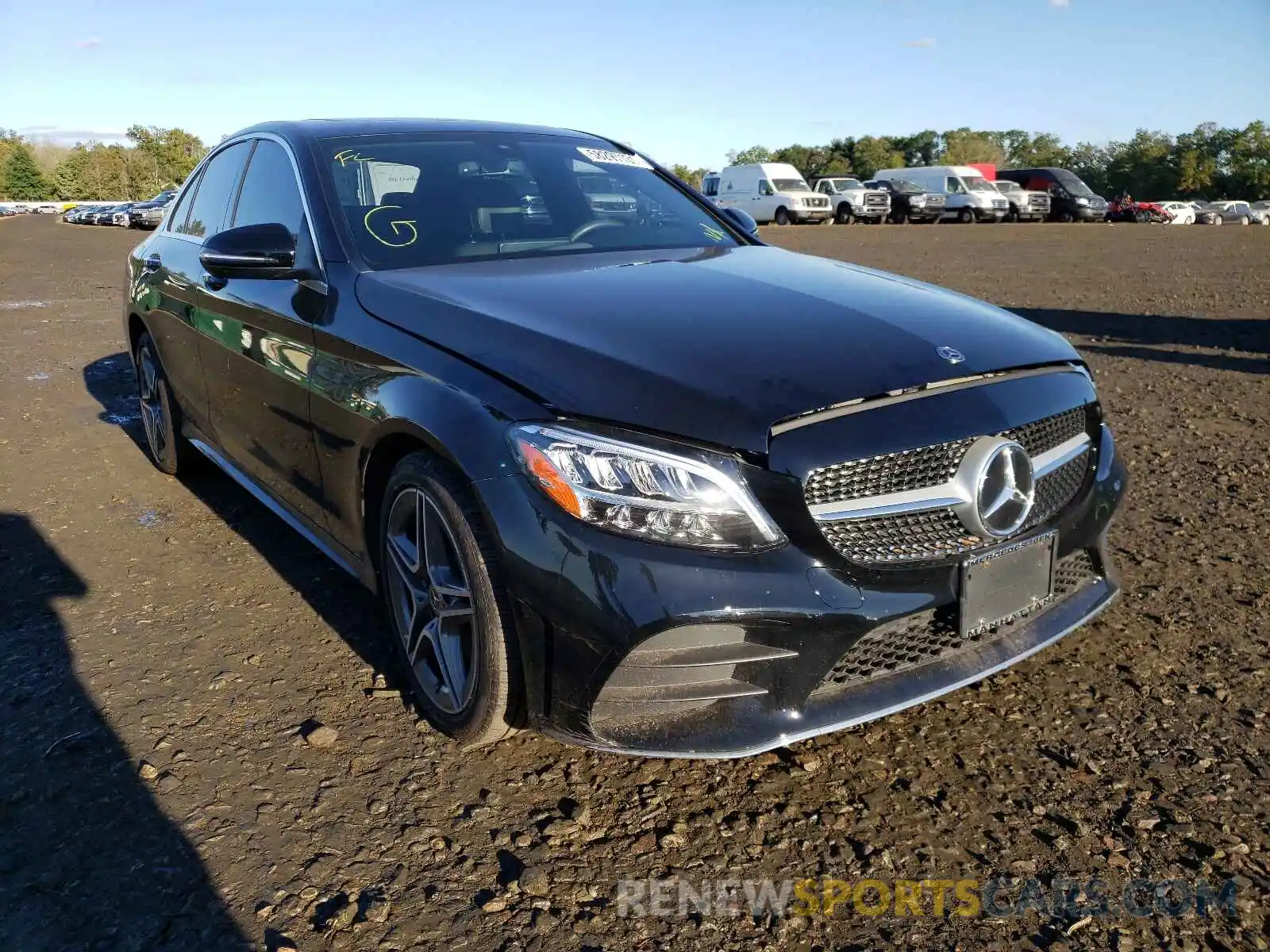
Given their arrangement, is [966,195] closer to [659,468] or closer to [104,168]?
[659,468]

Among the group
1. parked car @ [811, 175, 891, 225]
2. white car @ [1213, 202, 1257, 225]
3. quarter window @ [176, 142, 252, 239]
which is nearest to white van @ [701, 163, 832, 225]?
parked car @ [811, 175, 891, 225]

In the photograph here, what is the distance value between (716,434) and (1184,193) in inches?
3581

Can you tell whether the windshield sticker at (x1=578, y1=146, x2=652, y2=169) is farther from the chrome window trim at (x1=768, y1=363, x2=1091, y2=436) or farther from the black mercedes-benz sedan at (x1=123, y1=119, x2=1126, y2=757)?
the chrome window trim at (x1=768, y1=363, x2=1091, y2=436)

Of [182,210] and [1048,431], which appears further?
[182,210]

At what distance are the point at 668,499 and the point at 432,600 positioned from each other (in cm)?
86

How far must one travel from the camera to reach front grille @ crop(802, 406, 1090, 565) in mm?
2266

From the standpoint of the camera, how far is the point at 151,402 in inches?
209

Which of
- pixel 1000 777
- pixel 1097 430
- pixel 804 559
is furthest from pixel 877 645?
pixel 1097 430

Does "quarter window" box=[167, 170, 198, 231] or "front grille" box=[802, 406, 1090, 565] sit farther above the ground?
"quarter window" box=[167, 170, 198, 231]

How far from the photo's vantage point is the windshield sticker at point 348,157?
356 cm

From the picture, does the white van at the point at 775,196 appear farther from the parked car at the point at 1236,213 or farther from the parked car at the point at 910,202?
the parked car at the point at 1236,213

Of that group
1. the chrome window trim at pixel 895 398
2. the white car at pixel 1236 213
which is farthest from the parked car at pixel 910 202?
the chrome window trim at pixel 895 398

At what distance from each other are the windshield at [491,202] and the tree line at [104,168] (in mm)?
112627

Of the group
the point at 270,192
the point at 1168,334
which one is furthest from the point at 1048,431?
the point at 1168,334
